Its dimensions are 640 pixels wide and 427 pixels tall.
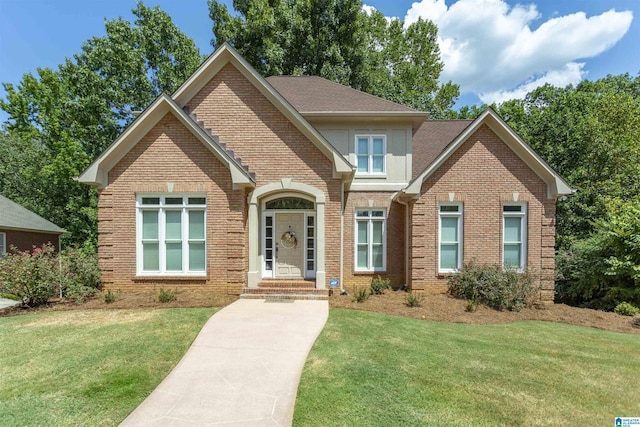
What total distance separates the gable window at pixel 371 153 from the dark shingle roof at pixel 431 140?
1502 mm

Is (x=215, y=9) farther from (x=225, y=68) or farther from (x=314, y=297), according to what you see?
(x=314, y=297)

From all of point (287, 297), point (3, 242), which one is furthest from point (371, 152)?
point (3, 242)

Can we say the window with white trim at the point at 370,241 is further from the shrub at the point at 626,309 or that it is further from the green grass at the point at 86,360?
the shrub at the point at 626,309

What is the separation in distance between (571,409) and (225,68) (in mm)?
11739

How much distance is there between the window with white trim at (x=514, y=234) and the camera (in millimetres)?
10367

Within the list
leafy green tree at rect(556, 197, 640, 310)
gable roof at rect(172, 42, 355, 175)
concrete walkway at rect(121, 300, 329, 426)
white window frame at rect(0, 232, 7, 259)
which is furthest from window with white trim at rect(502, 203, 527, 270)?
white window frame at rect(0, 232, 7, 259)

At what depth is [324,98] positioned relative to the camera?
1264 cm

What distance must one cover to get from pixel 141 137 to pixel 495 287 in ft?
38.5

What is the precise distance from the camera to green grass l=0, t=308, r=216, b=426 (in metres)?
3.72

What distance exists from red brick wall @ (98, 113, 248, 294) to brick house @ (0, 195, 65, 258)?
33.5 feet

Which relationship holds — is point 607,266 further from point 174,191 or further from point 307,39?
point 307,39

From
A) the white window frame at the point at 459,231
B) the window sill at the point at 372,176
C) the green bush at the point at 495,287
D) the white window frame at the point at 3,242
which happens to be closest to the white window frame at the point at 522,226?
the green bush at the point at 495,287

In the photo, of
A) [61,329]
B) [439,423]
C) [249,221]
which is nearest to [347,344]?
[439,423]

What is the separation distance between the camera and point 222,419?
353 cm
